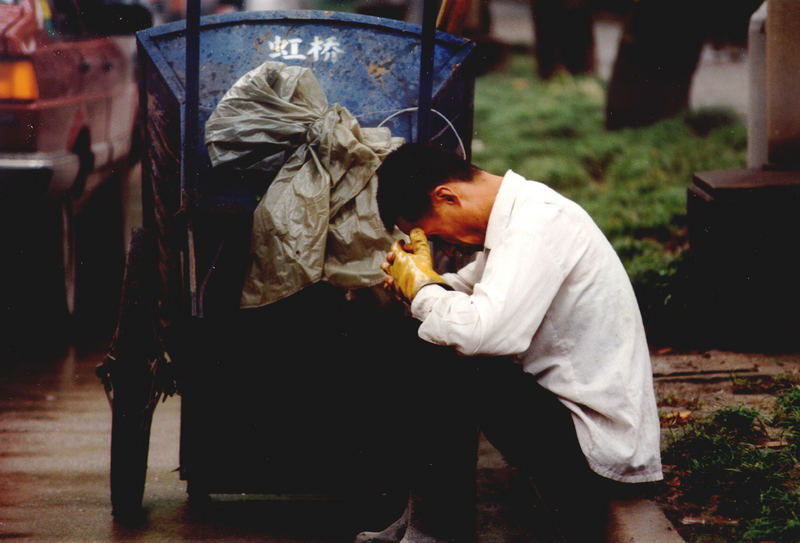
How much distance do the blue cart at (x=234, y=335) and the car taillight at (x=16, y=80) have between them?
Answer: 5.96ft

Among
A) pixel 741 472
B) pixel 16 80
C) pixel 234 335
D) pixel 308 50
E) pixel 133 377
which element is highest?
pixel 308 50

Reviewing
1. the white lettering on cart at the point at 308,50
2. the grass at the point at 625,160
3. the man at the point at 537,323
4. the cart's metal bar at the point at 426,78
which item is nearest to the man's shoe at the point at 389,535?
the man at the point at 537,323

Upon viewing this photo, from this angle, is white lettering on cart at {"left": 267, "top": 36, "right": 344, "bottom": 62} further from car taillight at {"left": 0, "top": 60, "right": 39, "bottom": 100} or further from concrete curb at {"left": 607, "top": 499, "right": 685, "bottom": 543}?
car taillight at {"left": 0, "top": 60, "right": 39, "bottom": 100}

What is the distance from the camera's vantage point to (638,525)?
2.88 m

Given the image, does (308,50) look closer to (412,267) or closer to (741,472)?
(412,267)

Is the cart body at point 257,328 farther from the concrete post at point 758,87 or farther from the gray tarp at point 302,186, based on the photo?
the concrete post at point 758,87

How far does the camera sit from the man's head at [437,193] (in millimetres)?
2793

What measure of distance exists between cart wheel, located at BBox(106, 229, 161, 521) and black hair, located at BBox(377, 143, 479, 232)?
3.12 feet

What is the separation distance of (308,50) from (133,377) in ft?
4.32

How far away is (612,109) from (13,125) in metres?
5.92

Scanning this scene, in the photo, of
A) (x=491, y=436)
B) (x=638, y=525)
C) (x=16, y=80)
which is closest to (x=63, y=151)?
(x=16, y=80)

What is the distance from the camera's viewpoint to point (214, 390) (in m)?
3.23

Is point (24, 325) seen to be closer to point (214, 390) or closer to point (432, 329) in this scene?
point (214, 390)

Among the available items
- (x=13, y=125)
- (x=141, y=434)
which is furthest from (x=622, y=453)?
(x=13, y=125)
